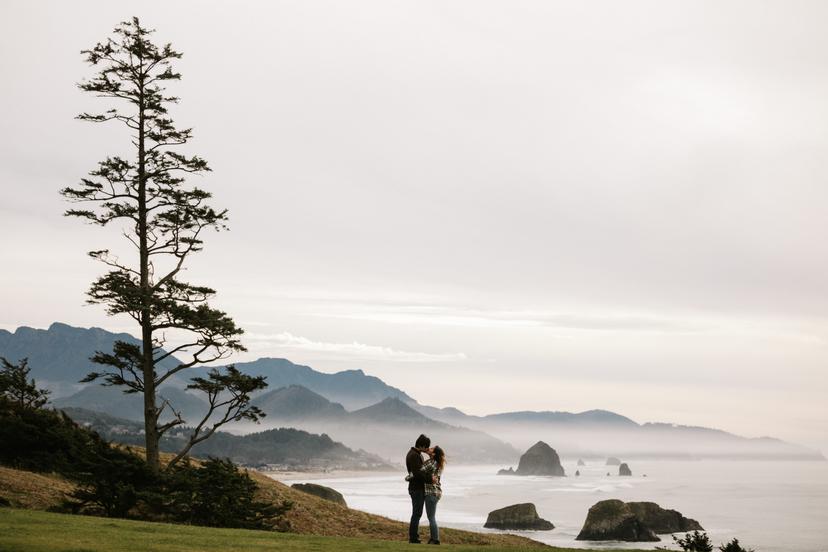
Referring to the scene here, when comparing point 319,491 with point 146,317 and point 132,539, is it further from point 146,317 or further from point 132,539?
point 132,539

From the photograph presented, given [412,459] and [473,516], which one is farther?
[473,516]

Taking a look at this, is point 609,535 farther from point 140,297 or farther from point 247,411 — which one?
point 140,297

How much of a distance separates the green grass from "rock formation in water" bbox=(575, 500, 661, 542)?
60.6 m

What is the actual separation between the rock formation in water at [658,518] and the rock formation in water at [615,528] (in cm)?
156

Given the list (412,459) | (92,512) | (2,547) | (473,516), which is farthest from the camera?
(473,516)

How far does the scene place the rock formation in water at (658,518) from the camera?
8031 cm

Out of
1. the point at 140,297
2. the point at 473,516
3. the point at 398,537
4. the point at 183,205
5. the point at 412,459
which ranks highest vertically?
the point at 183,205

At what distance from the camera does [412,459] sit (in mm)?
20656

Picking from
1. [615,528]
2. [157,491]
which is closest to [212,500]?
[157,491]

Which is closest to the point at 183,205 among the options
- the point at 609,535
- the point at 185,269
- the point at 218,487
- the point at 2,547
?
the point at 185,269

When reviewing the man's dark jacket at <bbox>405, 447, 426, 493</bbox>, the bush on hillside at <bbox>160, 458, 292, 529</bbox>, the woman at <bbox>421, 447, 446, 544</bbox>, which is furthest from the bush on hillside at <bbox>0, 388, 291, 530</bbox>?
the woman at <bbox>421, 447, 446, 544</bbox>

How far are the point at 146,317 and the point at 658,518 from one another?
69.7 metres

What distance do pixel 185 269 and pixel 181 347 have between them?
339cm

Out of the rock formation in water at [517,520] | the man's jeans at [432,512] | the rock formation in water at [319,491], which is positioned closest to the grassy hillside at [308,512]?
the rock formation in water at [319,491]
